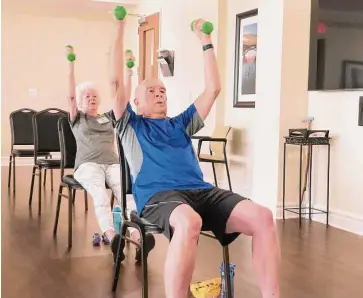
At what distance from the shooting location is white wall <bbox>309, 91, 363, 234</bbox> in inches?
157

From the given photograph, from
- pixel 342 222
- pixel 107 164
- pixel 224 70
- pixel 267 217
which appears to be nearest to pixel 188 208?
pixel 267 217

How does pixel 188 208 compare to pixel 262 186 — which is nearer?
pixel 188 208

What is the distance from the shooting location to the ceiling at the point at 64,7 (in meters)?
7.50

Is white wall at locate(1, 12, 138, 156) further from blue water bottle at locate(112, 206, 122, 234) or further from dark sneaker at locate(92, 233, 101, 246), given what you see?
blue water bottle at locate(112, 206, 122, 234)

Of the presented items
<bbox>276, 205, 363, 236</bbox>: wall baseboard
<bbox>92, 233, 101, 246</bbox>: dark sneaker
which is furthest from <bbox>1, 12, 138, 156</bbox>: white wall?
<bbox>92, 233, 101, 246</bbox>: dark sneaker

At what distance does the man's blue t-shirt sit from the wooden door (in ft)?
16.6

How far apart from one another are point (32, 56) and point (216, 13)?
3.88m

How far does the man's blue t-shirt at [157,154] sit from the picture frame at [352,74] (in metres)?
2.01

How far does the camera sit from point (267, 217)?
202cm

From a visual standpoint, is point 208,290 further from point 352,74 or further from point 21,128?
point 21,128

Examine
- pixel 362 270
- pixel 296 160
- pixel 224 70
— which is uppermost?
pixel 224 70

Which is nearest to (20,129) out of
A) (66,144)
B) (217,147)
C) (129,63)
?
(217,147)

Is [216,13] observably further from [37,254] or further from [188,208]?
[188,208]

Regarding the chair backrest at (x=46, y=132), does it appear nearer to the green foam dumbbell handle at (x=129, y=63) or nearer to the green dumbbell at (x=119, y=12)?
the green foam dumbbell handle at (x=129, y=63)
